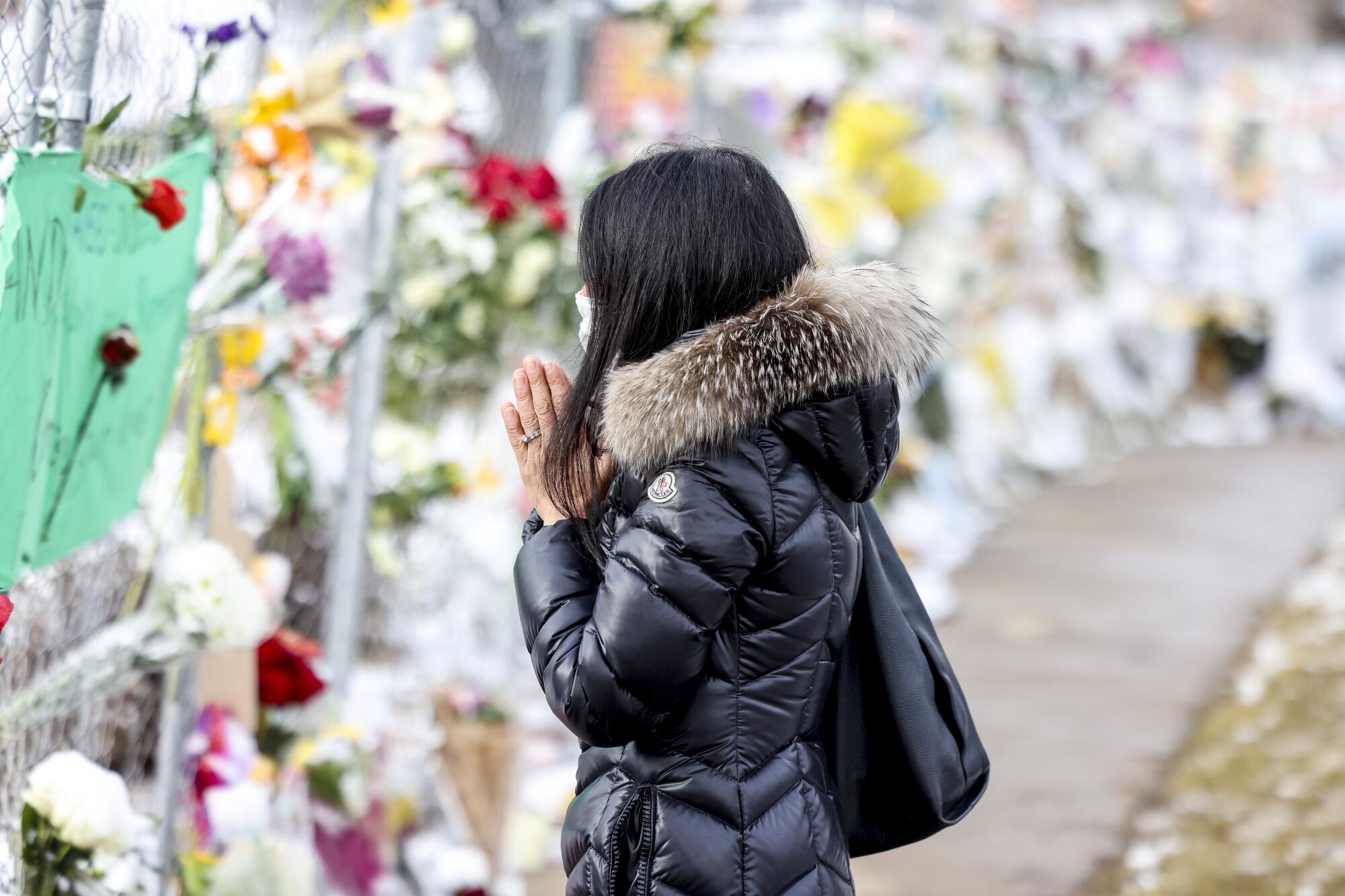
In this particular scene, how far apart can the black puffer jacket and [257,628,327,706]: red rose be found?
2.93ft

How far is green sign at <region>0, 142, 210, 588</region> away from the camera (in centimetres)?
143

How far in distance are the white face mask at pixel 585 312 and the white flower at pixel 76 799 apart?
2.70 ft

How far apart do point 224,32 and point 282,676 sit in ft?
3.47

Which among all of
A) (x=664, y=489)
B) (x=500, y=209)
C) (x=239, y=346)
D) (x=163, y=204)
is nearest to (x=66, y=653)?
(x=239, y=346)

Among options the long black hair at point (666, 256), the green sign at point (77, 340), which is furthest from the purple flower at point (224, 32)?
the long black hair at point (666, 256)

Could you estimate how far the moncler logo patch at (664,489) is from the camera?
1408 mm

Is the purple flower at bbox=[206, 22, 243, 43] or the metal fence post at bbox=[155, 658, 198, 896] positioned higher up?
the purple flower at bbox=[206, 22, 243, 43]

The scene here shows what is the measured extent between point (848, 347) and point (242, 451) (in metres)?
1.93

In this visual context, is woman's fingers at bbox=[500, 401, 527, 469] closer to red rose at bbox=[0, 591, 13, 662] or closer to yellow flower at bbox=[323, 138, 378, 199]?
red rose at bbox=[0, 591, 13, 662]

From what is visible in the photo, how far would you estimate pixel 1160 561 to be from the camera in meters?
5.81

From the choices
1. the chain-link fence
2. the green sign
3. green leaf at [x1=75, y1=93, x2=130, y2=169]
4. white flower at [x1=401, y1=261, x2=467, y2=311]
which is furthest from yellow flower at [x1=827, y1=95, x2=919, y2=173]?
Answer: green leaf at [x1=75, y1=93, x2=130, y2=169]

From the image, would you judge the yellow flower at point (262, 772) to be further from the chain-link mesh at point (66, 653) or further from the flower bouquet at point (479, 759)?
the flower bouquet at point (479, 759)

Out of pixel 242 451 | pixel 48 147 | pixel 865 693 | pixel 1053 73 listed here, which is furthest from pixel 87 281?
pixel 1053 73

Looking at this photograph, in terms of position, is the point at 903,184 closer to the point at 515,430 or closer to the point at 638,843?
the point at 515,430
